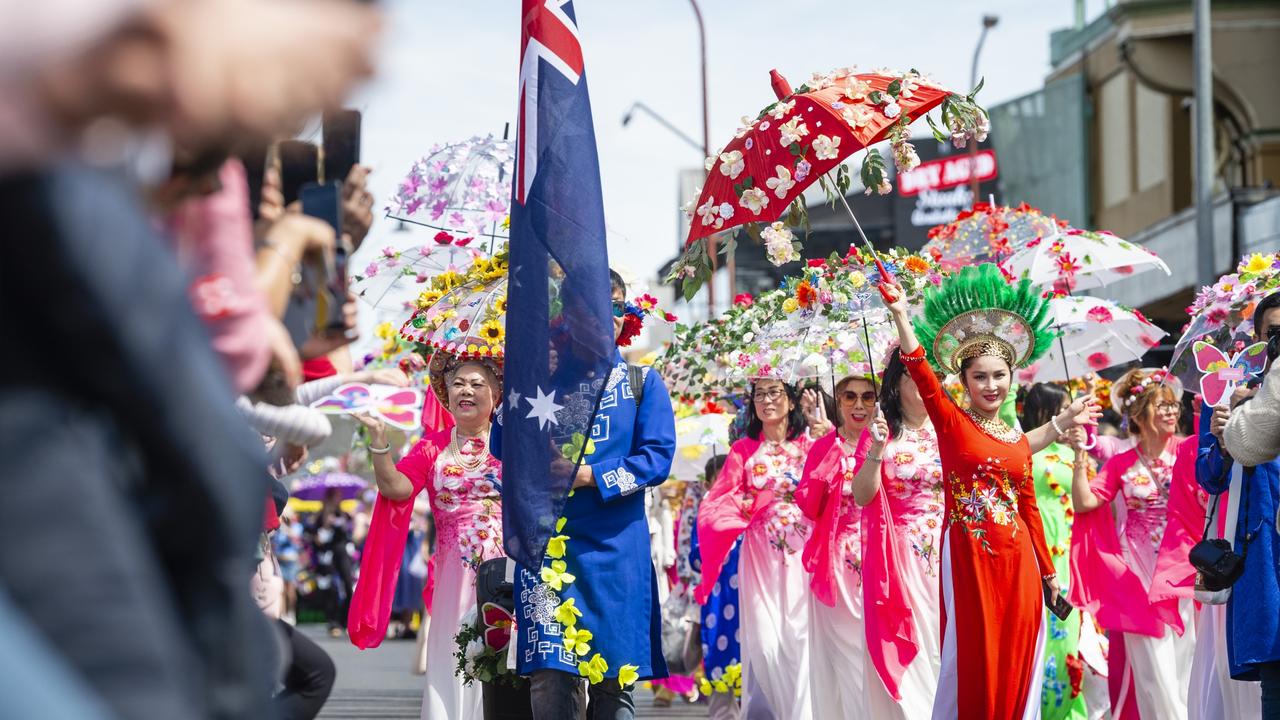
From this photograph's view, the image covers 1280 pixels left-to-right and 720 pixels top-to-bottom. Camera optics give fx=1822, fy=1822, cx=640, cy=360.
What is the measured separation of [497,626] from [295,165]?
445cm

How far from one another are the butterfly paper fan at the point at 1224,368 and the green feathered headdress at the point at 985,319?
0.64m

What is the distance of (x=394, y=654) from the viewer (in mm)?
21984

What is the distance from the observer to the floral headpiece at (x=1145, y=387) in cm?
985

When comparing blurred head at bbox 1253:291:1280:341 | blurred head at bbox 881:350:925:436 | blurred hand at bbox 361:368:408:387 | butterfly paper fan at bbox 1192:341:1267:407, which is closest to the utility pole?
blurred head at bbox 881:350:925:436

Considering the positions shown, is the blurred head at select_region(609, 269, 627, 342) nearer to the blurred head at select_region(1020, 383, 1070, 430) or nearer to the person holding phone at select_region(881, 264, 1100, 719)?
the person holding phone at select_region(881, 264, 1100, 719)

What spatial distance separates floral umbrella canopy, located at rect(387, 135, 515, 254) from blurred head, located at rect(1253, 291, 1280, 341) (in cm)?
333

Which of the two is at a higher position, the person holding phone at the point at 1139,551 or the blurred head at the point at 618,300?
the blurred head at the point at 618,300

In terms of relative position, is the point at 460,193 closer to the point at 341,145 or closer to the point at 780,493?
the point at 780,493

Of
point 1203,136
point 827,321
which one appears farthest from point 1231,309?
point 1203,136

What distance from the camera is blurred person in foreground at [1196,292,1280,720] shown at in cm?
652

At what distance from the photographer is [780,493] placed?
1045cm

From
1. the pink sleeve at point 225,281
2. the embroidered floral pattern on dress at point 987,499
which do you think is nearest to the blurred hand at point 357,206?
the pink sleeve at point 225,281

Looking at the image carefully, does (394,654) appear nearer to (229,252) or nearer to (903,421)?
(903,421)

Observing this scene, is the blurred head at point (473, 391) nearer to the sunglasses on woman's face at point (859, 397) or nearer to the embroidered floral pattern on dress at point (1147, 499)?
the sunglasses on woman's face at point (859, 397)
